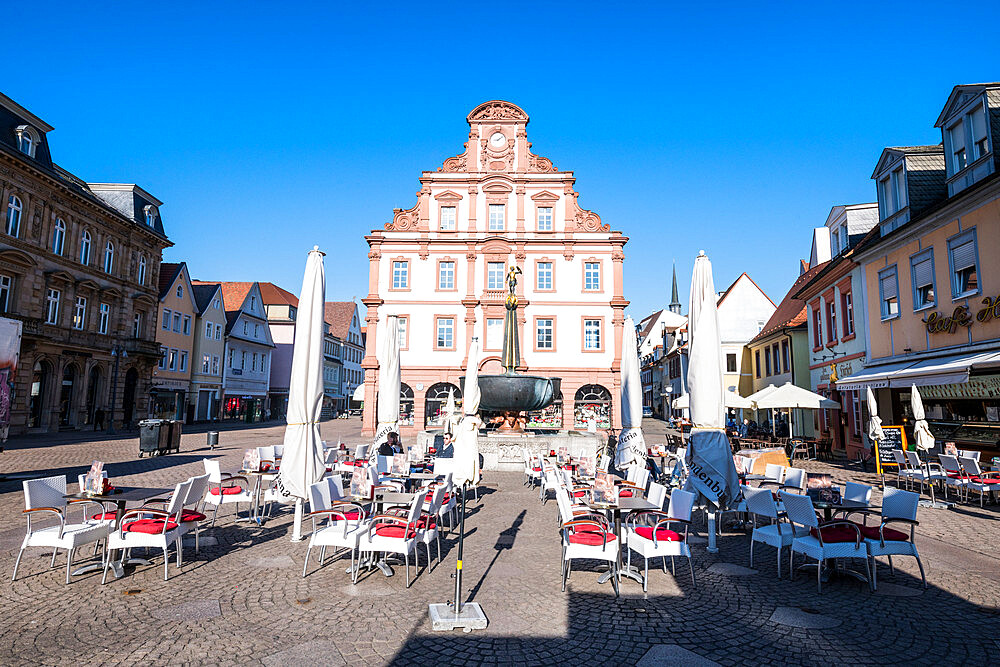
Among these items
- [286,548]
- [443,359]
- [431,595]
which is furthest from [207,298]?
[431,595]

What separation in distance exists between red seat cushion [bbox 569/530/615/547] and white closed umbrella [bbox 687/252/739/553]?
2307 mm

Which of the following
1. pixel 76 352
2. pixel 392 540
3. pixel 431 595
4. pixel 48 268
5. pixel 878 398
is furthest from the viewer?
pixel 76 352

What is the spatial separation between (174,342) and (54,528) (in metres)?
36.3

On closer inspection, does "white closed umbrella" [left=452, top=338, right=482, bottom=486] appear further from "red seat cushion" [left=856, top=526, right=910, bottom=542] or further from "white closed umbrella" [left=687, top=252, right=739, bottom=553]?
"red seat cushion" [left=856, top=526, right=910, bottom=542]

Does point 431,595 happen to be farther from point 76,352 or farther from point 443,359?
point 76,352

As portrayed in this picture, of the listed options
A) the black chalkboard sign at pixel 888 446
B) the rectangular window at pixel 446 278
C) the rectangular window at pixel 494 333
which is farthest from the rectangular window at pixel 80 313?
the black chalkboard sign at pixel 888 446

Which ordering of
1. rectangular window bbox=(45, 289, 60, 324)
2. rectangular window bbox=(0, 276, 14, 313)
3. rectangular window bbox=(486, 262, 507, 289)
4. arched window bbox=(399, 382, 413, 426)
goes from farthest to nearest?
rectangular window bbox=(486, 262, 507, 289) → arched window bbox=(399, 382, 413, 426) → rectangular window bbox=(45, 289, 60, 324) → rectangular window bbox=(0, 276, 14, 313)

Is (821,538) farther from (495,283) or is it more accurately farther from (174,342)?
(174,342)

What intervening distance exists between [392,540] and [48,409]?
30.2 m

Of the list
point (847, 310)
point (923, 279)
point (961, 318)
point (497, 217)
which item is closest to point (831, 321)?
point (847, 310)

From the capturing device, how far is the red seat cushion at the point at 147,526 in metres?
6.46

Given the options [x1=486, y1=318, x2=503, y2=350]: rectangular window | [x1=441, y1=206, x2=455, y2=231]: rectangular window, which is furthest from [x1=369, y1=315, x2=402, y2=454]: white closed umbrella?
[x1=441, y1=206, x2=455, y2=231]: rectangular window

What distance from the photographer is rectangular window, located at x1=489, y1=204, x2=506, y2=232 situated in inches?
1372

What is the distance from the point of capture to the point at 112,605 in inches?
215
